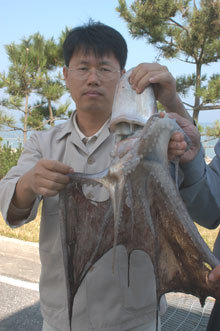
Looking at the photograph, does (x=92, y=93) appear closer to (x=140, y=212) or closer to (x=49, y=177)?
(x=49, y=177)

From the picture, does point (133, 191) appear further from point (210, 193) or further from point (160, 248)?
point (210, 193)

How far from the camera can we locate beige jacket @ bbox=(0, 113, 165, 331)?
1.84 m

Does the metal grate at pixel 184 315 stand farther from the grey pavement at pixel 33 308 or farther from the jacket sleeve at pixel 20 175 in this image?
the jacket sleeve at pixel 20 175

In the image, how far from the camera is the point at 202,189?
70.8 inches

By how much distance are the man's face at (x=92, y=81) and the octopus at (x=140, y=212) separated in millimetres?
418

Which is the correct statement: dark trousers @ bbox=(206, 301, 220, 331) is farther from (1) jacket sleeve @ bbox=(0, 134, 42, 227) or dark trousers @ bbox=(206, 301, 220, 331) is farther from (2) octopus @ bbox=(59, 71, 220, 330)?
(1) jacket sleeve @ bbox=(0, 134, 42, 227)

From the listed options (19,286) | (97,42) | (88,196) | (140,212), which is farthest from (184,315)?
(97,42)

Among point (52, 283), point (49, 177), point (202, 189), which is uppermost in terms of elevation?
point (49, 177)

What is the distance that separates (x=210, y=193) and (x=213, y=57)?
8547 mm

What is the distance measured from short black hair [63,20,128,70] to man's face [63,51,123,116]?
0.13 ft

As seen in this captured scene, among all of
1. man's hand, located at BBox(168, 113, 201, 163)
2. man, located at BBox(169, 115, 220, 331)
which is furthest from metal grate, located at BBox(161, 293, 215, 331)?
man's hand, located at BBox(168, 113, 201, 163)

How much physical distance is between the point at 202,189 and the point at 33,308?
9.27 ft

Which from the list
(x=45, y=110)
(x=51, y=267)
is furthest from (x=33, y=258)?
(x=45, y=110)

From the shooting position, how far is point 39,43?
1125 cm
